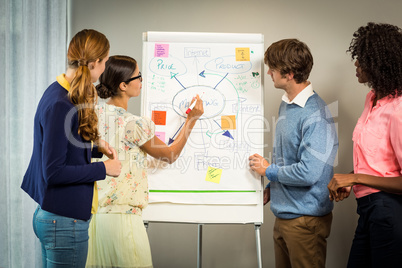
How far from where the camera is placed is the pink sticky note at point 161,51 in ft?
7.83

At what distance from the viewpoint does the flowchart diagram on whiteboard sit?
7.51ft

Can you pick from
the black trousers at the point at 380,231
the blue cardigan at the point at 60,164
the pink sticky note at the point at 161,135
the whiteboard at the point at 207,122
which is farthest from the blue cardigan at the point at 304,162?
the blue cardigan at the point at 60,164

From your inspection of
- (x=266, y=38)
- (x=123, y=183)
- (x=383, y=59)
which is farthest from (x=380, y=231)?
(x=266, y=38)

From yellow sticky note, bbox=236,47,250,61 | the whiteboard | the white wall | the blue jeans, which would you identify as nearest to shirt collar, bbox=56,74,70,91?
the blue jeans

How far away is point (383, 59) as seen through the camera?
72.2 inches

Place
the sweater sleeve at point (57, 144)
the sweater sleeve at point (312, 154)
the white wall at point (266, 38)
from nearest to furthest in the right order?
the sweater sleeve at point (57, 144), the sweater sleeve at point (312, 154), the white wall at point (266, 38)

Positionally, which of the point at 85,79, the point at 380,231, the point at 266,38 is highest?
the point at 266,38

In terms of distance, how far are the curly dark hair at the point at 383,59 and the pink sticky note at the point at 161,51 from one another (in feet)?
3.48

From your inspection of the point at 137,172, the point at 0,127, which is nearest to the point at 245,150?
the point at 137,172

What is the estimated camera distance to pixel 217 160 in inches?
91.0

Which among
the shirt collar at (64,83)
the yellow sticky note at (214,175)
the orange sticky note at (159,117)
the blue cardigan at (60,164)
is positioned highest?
the shirt collar at (64,83)

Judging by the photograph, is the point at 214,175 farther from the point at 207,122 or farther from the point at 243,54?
the point at 243,54

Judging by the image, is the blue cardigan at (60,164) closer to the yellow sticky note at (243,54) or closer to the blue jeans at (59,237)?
the blue jeans at (59,237)

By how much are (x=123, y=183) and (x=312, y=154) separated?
93cm
